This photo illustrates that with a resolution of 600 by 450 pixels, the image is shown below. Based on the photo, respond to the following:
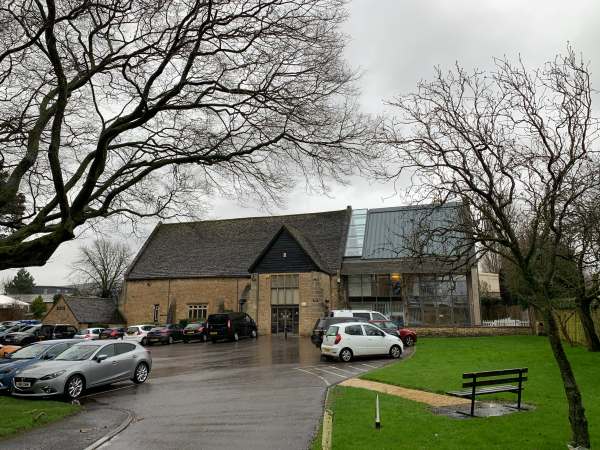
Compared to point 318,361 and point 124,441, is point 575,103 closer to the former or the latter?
point 124,441

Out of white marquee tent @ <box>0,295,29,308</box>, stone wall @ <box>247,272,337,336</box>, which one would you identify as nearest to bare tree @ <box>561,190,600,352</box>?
stone wall @ <box>247,272,337,336</box>

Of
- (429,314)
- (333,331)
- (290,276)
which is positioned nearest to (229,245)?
(290,276)

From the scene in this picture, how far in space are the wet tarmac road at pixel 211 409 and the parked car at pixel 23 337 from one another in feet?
57.9

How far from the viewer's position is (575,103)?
8.91 meters

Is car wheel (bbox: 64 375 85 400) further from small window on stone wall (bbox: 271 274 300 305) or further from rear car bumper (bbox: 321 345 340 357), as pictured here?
small window on stone wall (bbox: 271 274 300 305)

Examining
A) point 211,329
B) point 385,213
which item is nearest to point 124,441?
point 211,329

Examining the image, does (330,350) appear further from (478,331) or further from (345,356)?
(478,331)

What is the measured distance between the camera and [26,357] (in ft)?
51.7

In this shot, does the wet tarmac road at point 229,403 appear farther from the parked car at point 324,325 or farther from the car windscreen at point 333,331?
the parked car at point 324,325

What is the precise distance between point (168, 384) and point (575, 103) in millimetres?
13145

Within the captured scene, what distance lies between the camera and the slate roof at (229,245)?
43.5m

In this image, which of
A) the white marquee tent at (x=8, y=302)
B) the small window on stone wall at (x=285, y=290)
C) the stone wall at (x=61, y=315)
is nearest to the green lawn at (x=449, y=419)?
the small window on stone wall at (x=285, y=290)

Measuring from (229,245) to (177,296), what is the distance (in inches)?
264

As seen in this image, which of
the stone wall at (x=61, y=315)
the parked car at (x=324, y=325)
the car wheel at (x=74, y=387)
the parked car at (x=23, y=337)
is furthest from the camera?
the stone wall at (x=61, y=315)
